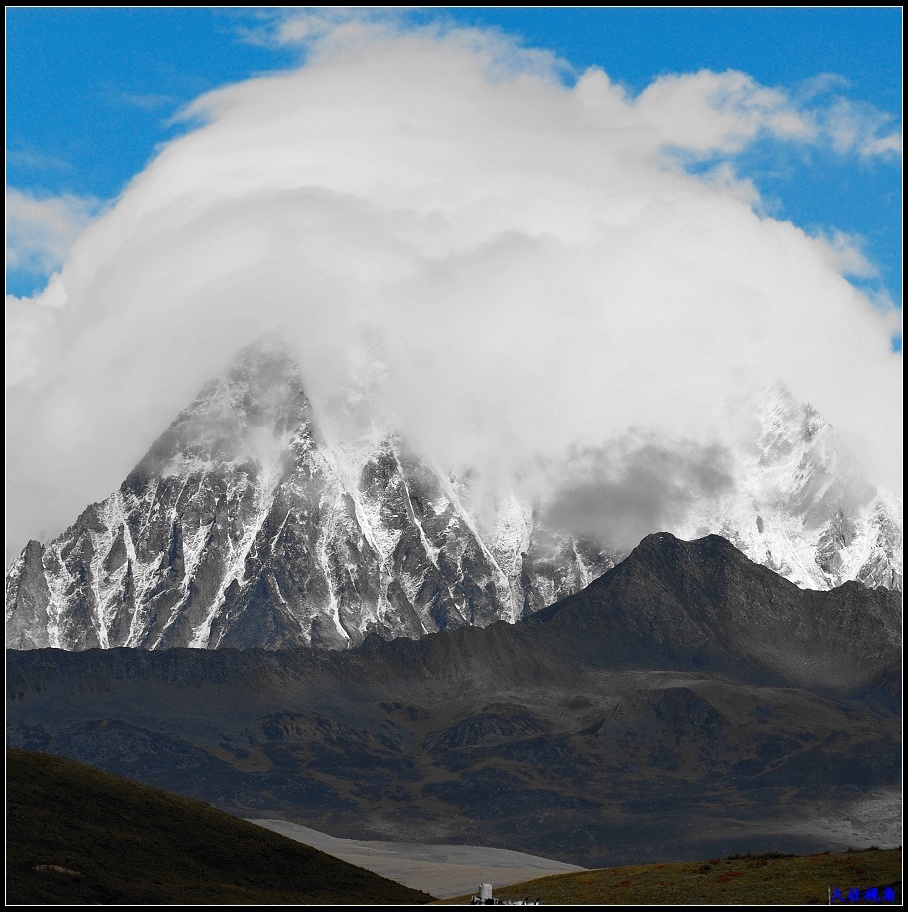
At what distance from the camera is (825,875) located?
13488 centimetres

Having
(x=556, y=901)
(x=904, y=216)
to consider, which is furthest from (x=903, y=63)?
(x=556, y=901)

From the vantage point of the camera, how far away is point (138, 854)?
170m

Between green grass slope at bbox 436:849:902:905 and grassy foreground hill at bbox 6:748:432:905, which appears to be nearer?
green grass slope at bbox 436:849:902:905

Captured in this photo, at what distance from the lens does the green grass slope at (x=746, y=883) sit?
5103 inches

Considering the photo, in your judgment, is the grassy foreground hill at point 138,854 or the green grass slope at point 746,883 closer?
the green grass slope at point 746,883

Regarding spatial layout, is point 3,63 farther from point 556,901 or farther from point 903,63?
point 556,901

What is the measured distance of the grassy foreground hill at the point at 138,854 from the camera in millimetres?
153500

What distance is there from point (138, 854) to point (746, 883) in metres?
65.7

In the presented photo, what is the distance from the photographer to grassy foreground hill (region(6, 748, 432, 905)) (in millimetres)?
153500

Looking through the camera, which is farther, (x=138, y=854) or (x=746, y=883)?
(x=138, y=854)

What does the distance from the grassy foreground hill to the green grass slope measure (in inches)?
1114

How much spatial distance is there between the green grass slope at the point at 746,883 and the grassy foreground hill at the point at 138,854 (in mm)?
28295

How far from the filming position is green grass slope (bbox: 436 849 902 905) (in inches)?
5103

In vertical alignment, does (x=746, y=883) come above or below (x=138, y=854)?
below
